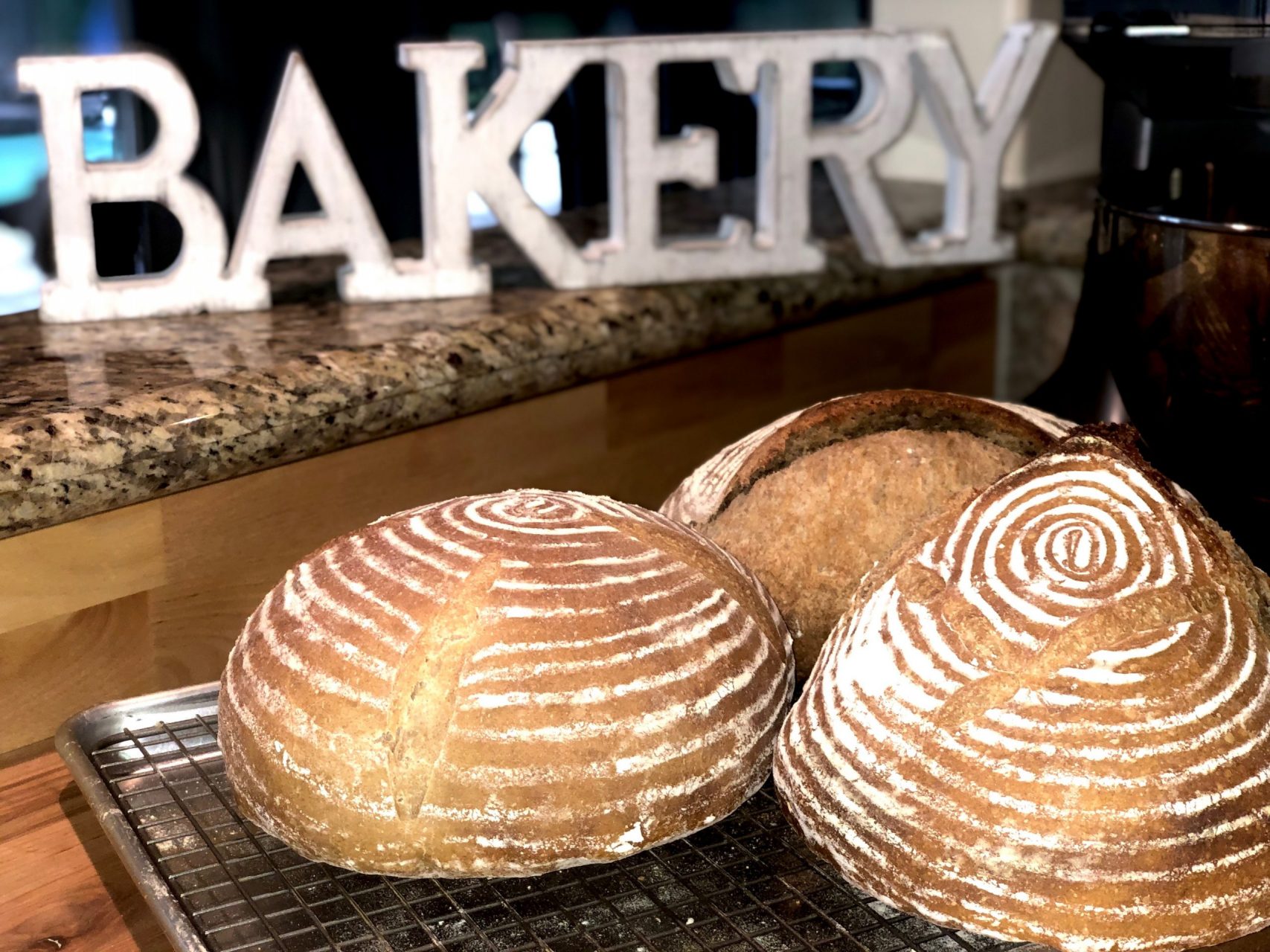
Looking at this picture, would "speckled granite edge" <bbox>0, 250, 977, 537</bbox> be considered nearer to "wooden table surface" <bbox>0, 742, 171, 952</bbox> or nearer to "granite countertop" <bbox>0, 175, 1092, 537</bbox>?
"granite countertop" <bbox>0, 175, 1092, 537</bbox>

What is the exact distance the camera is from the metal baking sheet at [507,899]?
560 mm

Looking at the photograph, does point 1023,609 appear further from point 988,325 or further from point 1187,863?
point 988,325

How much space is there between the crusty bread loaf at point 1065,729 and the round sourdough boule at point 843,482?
124mm

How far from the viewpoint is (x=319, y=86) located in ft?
4.47

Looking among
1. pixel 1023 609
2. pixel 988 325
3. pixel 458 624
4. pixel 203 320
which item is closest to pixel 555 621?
pixel 458 624

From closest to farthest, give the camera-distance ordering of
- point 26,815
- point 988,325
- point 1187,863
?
1. point 1187,863
2. point 26,815
3. point 988,325

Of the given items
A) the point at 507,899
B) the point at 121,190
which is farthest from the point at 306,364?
the point at 507,899

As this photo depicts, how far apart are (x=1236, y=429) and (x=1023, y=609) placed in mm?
288

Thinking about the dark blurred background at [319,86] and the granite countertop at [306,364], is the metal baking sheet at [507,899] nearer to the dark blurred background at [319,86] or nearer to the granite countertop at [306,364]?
the granite countertop at [306,364]

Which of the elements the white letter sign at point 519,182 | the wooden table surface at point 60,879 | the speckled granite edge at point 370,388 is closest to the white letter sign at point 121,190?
the white letter sign at point 519,182

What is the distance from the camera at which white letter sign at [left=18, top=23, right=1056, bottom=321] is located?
103cm

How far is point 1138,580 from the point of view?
562 mm

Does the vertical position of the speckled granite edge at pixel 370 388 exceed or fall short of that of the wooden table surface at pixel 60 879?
it exceeds it

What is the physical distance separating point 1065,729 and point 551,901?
225 mm
